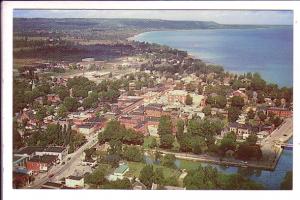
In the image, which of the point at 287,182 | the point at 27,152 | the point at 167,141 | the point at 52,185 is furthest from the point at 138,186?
the point at 287,182

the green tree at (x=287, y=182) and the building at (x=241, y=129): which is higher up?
the building at (x=241, y=129)

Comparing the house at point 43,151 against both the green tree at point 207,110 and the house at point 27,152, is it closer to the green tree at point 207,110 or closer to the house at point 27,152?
the house at point 27,152

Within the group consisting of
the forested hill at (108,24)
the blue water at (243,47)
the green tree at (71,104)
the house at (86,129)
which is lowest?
the house at (86,129)

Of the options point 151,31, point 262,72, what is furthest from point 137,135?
point 262,72

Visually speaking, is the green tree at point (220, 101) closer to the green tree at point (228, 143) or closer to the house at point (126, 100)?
the green tree at point (228, 143)

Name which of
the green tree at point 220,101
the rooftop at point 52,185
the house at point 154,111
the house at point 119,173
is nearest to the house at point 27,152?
the rooftop at point 52,185

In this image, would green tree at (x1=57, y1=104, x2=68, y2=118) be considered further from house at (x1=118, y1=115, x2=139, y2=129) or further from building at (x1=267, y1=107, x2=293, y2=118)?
building at (x1=267, y1=107, x2=293, y2=118)

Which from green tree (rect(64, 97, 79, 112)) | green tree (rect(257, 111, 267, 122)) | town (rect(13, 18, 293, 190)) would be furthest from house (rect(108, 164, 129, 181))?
green tree (rect(257, 111, 267, 122))

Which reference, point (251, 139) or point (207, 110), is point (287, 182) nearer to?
point (251, 139)
